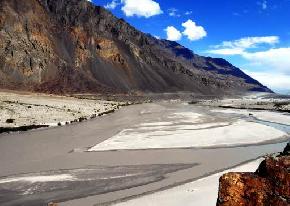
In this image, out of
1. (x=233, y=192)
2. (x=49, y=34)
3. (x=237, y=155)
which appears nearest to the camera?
(x=233, y=192)

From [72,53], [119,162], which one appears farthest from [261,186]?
[72,53]

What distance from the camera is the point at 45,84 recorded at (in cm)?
12725

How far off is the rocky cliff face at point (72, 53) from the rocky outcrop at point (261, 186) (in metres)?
112

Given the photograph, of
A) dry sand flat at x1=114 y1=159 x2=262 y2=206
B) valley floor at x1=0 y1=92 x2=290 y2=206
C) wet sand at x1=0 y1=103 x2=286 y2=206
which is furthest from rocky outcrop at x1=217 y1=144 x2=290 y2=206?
wet sand at x1=0 y1=103 x2=286 y2=206

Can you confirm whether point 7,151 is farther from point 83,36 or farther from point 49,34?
point 83,36

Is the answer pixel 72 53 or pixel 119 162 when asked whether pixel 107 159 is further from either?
pixel 72 53

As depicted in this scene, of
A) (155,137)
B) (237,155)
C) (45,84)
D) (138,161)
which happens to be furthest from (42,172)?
(45,84)

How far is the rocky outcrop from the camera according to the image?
5.28 metres

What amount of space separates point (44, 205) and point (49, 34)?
444ft

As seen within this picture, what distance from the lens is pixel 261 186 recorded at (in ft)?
17.9

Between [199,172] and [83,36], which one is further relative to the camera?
[83,36]

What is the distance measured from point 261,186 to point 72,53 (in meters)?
147

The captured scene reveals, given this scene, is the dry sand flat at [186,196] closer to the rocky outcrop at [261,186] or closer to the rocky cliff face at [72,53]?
the rocky outcrop at [261,186]

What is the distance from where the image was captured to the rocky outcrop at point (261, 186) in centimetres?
528
